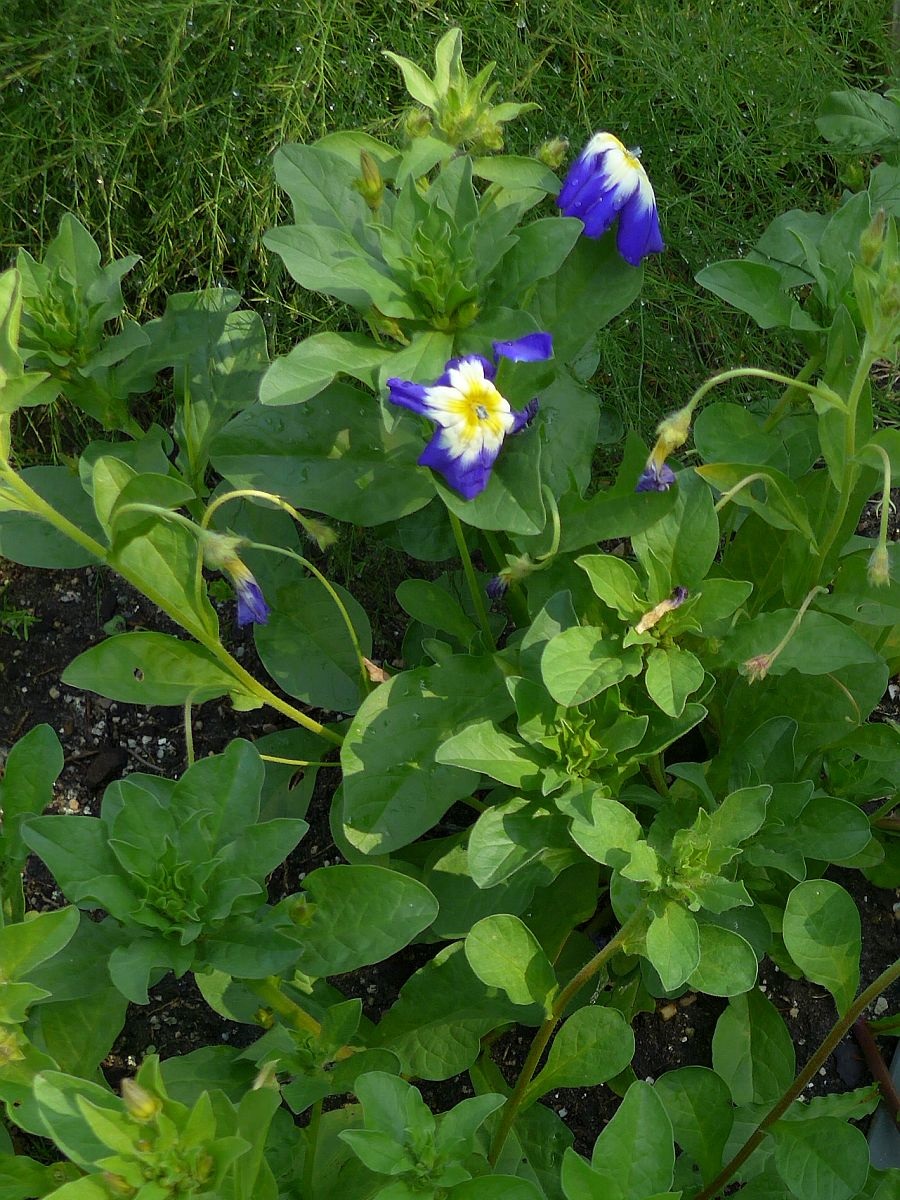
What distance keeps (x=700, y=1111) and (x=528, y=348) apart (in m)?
0.93

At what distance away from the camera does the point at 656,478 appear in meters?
1.25

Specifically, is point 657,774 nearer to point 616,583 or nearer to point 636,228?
point 616,583

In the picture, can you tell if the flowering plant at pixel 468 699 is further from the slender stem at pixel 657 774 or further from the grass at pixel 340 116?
the grass at pixel 340 116

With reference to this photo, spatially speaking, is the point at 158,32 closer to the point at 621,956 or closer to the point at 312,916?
the point at 312,916

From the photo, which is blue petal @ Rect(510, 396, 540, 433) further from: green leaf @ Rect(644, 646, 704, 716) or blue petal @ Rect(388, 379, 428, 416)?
green leaf @ Rect(644, 646, 704, 716)

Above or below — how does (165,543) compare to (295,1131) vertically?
above

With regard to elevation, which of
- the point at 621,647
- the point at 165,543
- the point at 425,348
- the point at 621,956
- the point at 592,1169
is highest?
the point at 425,348

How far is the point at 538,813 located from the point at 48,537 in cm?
76

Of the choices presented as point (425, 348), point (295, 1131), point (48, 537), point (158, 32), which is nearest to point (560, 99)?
point (158, 32)

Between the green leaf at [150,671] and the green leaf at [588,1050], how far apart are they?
582 millimetres

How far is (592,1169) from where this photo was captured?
3.37ft

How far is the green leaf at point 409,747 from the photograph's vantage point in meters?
1.37

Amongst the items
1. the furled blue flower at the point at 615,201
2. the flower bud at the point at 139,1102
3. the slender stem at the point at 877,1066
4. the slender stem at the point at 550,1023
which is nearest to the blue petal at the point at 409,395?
the furled blue flower at the point at 615,201

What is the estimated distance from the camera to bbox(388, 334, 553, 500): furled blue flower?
1129 mm
